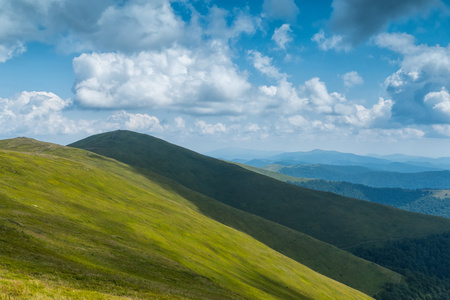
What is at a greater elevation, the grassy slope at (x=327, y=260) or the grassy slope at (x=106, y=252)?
the grassy slope at (x=106, y=252)

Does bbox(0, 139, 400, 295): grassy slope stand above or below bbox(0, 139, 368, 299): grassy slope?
below

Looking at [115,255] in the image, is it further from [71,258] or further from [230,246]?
[230,246]

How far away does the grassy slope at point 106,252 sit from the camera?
30.2m

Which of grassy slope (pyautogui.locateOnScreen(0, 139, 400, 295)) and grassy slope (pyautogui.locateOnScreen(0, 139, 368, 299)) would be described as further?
grassy slope (pyautogui.locateOnScreen(0, 139, 400, 295))

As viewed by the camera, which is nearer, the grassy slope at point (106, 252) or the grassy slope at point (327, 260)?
the grassy slope at point (106, 252)

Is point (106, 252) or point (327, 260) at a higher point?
point (106, 252)

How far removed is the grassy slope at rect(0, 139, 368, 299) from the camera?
99.2ft

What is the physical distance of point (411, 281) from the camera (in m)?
183

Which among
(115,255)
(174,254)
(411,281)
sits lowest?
(411,281)

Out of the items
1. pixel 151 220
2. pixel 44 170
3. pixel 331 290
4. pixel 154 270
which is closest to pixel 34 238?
pixel 154 270

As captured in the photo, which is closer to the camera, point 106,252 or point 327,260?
point 106,252

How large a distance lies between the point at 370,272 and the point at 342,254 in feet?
61.8

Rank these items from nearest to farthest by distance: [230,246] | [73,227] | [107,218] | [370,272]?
[73,227]
[107,218]
[230,246]
[370,272]

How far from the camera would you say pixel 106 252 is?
44.4 m
